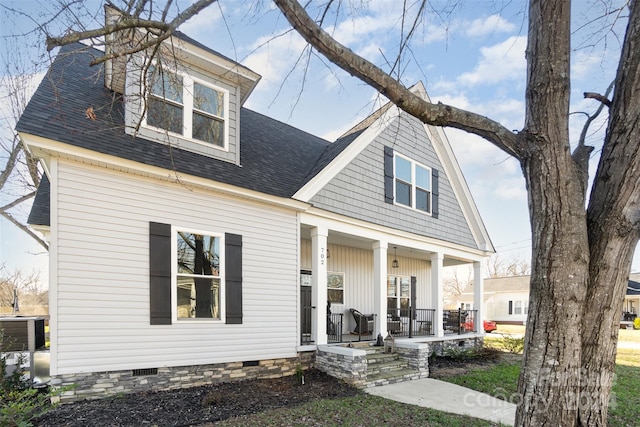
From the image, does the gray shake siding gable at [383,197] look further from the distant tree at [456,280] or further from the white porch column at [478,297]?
the distant tree at [456,280]

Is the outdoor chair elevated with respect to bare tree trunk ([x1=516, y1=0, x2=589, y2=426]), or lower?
lower

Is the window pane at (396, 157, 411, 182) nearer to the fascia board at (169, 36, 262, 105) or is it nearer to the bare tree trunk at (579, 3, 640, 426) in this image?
the fascia board at (169, 36, 262, 105)

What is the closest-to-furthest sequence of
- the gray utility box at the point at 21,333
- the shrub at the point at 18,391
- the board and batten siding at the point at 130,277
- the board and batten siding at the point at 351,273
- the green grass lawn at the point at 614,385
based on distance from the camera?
the shrub at the point at 18,391 → the board and batten siding at the point at 130,277 → the green grass lawn at the point at 614,385 → the gray utility box at the point at 21,333 → the board and batten siding at the point at 351,273

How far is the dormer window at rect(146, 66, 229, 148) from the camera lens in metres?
7.24

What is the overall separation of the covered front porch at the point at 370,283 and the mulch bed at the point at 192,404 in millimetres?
1614

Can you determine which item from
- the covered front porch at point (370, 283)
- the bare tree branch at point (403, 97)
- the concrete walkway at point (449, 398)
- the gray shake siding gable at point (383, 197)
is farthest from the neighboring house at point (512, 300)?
the bare tree branch at point (403, 97)

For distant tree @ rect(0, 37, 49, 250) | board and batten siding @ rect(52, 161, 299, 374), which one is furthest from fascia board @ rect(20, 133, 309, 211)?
distant tree @ rect(0, 37, 49, 250)

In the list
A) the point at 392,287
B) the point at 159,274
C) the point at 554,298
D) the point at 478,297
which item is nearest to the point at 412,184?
the point at 392,287

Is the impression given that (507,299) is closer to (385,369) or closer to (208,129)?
(385,369)

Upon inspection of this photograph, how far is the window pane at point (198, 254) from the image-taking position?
6.90 metres

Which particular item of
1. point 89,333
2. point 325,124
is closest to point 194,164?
point 325,124

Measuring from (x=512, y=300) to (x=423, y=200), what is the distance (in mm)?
25322

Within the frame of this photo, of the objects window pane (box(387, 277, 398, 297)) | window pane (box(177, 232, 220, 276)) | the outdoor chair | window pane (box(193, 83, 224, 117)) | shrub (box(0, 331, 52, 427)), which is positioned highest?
window pane (box(193, 83, 224, 117))

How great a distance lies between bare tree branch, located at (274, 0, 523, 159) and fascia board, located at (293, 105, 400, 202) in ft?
→ 16.0
